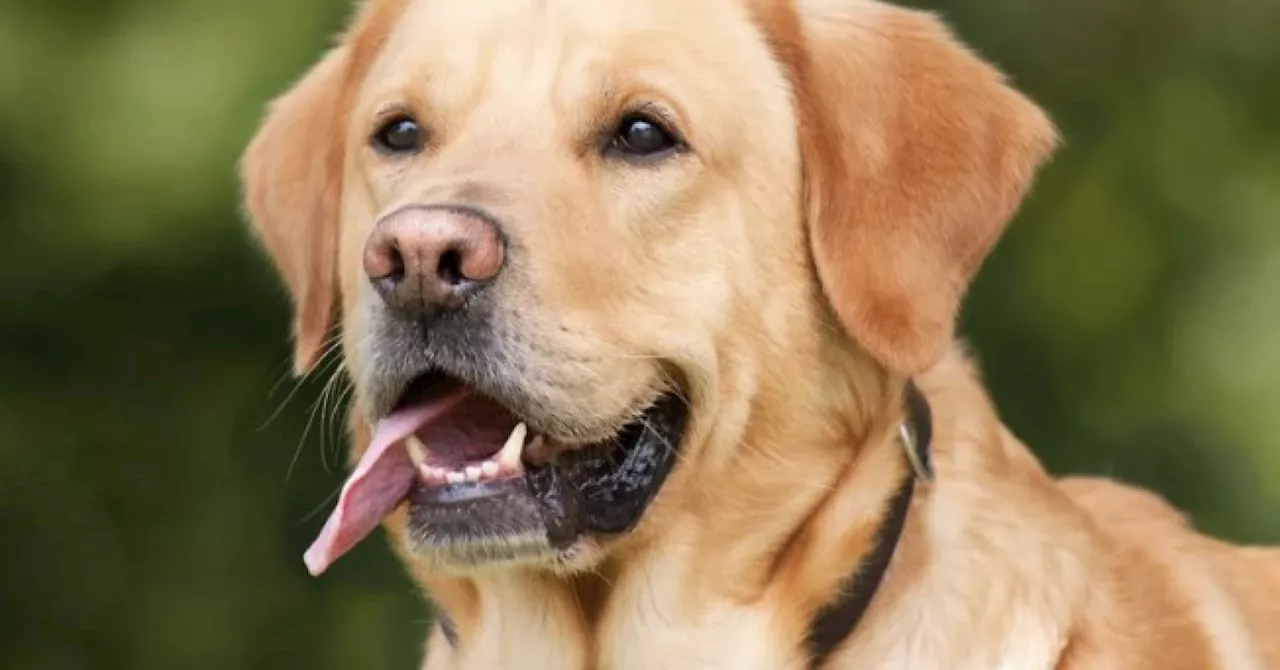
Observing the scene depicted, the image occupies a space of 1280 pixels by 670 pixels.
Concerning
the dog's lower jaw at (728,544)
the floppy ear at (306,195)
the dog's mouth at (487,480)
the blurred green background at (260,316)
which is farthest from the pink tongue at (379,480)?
the blurred green background at (260,316)

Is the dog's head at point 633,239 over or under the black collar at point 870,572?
over

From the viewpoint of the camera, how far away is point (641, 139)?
8.87 feet

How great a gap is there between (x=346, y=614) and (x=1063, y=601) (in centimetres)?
274

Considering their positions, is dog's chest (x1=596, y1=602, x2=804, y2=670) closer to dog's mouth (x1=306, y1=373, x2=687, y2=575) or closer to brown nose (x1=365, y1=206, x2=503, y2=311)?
dog's mouth (x1=306, y1=373, x2=687, y2=575)

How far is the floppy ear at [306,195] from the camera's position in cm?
311

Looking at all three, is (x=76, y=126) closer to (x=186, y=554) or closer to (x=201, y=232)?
(x=201, y=232)

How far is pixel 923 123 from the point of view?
9.14 feet

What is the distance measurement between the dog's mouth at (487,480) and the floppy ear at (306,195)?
0.56 metres

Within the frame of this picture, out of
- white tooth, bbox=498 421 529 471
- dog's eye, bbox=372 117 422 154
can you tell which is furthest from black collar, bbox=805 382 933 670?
dog's eye, bbox=372 117 422 154

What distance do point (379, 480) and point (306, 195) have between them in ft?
2.52

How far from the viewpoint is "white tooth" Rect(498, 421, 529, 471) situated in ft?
8.50

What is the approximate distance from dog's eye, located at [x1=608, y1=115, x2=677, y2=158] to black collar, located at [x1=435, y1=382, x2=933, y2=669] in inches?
22.8

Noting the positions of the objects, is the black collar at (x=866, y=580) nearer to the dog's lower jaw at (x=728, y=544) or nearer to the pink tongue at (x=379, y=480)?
the dog's lower jaw at (x=728, y=544)

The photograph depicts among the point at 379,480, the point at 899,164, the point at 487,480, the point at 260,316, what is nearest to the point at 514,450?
the point at 487,480
